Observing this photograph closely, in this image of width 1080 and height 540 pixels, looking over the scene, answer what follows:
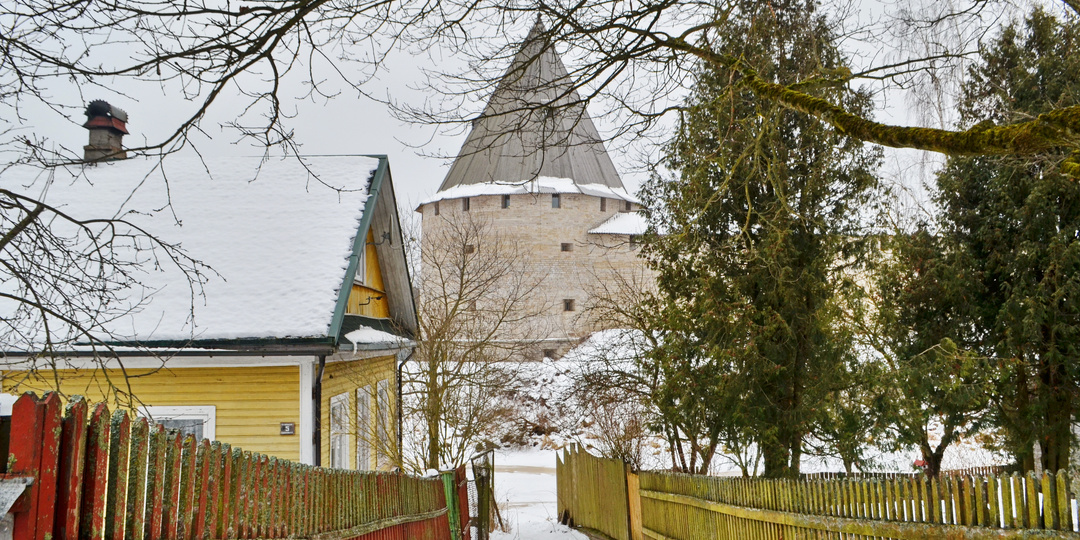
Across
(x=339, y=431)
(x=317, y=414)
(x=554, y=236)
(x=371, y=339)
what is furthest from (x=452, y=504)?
(x=554, y=236)

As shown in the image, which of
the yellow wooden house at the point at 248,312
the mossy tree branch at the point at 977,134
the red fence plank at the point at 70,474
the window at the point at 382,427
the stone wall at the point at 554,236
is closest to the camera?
the red fence plank at the point at 70,474

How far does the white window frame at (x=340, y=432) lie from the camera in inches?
365

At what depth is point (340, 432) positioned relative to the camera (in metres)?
9.77

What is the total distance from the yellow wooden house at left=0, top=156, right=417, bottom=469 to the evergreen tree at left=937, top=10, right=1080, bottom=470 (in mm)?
8824

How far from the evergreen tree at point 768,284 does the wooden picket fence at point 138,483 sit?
666cm

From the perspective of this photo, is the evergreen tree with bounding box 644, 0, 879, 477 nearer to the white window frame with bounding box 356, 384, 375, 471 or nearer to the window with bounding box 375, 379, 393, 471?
the window with bounding box 375, 379, 393, 471

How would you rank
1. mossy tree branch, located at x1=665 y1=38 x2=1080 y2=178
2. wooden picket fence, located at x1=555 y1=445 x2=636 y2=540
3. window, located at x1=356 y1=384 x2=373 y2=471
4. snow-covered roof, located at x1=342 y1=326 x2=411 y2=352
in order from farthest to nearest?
window, located at x1=356 y1=384 x2=373 y2=471
wooden picket fence, located at x1=555 y1=445 x2=636 y2=540
snow-covered roof, located at x1=342 y1=326 x2=411 y2=352
mossy tree branch, located at x1=665 y1=38 x2=1080 y2=178

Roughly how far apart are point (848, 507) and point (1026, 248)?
27.1ft

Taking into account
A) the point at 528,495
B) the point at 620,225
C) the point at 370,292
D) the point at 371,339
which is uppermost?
the point at 620,225

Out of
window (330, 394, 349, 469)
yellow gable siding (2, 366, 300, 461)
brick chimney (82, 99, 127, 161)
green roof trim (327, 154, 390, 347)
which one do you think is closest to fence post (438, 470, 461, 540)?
yellow gable siding (2, 366, 300, 461)

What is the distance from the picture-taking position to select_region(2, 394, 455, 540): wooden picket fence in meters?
1.61

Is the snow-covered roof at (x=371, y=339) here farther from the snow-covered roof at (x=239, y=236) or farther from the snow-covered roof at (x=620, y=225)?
the snow-covered roof at (x=620, y=225)

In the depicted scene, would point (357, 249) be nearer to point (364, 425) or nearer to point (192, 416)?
point (192, 416)

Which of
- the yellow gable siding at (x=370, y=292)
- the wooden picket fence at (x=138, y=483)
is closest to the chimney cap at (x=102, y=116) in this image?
the yellow gable siding at (x=370, y=292)
